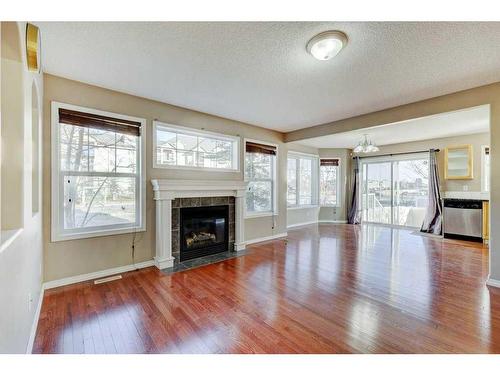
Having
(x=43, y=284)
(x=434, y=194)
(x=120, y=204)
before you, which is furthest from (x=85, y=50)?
(x=434, y=194)

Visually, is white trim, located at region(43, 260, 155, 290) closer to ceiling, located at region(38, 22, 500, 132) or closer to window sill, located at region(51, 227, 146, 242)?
window sill, located at region(51, 227, 146, 242)

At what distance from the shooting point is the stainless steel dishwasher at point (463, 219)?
484 cm

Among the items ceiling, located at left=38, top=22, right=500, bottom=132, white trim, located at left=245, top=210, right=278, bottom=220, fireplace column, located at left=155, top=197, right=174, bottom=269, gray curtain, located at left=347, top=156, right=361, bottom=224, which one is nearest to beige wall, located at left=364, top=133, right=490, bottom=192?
gray curtain, located at left=347, top=156, right=361, bottom=224

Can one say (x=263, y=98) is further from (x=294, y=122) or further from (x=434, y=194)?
(x=434, y=194)

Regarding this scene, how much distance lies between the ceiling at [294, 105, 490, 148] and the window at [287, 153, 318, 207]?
5.07 feet

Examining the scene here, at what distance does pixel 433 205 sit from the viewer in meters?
5.66

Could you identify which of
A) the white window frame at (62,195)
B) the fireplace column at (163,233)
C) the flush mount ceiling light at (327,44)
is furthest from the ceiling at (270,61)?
the fireplace column at (163,233)

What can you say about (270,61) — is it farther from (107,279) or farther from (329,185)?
(329,185)

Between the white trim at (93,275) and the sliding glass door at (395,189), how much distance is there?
6.61 metres

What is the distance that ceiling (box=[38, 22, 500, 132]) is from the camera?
1.86 m

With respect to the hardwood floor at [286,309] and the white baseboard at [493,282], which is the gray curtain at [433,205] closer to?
the hardwood floor at [286,309]

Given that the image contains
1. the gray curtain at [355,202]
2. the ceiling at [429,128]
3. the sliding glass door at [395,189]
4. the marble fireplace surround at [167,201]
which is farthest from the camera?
the gray curtain at [355,202]

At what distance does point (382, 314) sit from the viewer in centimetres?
212
